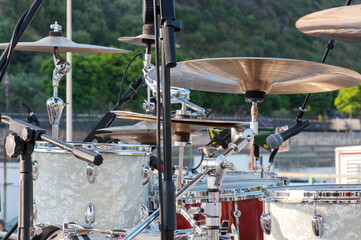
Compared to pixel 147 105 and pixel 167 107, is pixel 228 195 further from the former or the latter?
pixel 167 107

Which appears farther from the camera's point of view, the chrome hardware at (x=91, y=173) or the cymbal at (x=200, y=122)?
the chrome hardware at (x=91, y=173)

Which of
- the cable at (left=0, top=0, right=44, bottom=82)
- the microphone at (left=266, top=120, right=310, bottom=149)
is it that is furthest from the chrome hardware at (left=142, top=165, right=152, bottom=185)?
the cable at (left=0, top=0, right=44, bottom=82)

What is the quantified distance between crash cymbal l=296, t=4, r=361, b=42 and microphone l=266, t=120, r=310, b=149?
44cm

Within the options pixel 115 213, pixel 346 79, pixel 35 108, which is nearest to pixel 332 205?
pixel 346 79

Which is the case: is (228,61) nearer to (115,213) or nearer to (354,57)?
(115,213)

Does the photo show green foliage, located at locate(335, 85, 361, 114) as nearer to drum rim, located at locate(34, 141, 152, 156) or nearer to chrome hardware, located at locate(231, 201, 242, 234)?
chrome hardware, located at locate(231, 201, 242, 234)

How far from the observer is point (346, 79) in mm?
1920

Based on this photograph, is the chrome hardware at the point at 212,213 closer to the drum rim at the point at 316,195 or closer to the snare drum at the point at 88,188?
the drum rim at the point at 316,195

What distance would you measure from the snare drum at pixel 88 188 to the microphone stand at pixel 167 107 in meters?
0.99

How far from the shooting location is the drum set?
171cm

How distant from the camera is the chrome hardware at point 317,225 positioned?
1.73 m

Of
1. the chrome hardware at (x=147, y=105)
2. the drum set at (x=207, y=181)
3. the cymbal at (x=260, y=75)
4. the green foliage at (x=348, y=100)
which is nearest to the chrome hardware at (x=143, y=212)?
the drum set at (x=207, y=181)

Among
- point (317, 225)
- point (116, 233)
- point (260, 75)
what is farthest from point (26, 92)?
point (317, 225)

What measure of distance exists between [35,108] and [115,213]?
1339 inches
